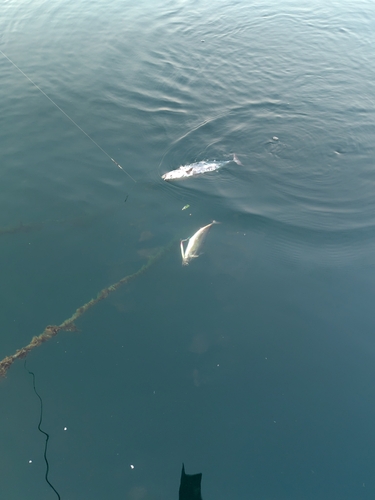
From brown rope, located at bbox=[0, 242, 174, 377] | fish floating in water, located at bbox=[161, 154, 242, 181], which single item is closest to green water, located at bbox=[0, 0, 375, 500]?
brown rope, located at bbox=[0, 242, 174, 377]

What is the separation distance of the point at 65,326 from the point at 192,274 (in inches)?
119

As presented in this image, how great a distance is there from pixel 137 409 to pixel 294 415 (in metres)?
2.86

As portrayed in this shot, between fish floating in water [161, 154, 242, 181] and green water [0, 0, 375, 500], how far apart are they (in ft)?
1.03

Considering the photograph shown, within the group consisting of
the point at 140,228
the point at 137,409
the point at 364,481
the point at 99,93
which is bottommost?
the point at 364,481

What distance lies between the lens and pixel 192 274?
895 cm

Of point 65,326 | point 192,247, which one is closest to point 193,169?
point 192,247

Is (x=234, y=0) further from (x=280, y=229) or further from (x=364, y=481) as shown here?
(x=364, y=481)

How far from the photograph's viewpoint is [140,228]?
993 centimetres

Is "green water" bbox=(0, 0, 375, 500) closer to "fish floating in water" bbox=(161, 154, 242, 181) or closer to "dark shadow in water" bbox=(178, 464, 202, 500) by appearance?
"dark shadow in water" bbox=(178, 464, 202, 500)

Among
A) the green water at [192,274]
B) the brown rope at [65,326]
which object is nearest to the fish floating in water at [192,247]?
the green water at [192,274]

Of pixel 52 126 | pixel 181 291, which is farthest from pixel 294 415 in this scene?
pixel 52 126

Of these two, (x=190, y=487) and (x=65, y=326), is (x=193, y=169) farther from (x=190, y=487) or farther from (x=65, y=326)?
(x=190, y=487)

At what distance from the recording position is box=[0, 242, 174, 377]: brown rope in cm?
755

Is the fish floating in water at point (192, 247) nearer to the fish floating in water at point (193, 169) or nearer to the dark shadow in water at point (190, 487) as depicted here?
the fish floating in water at point (193, 169)
